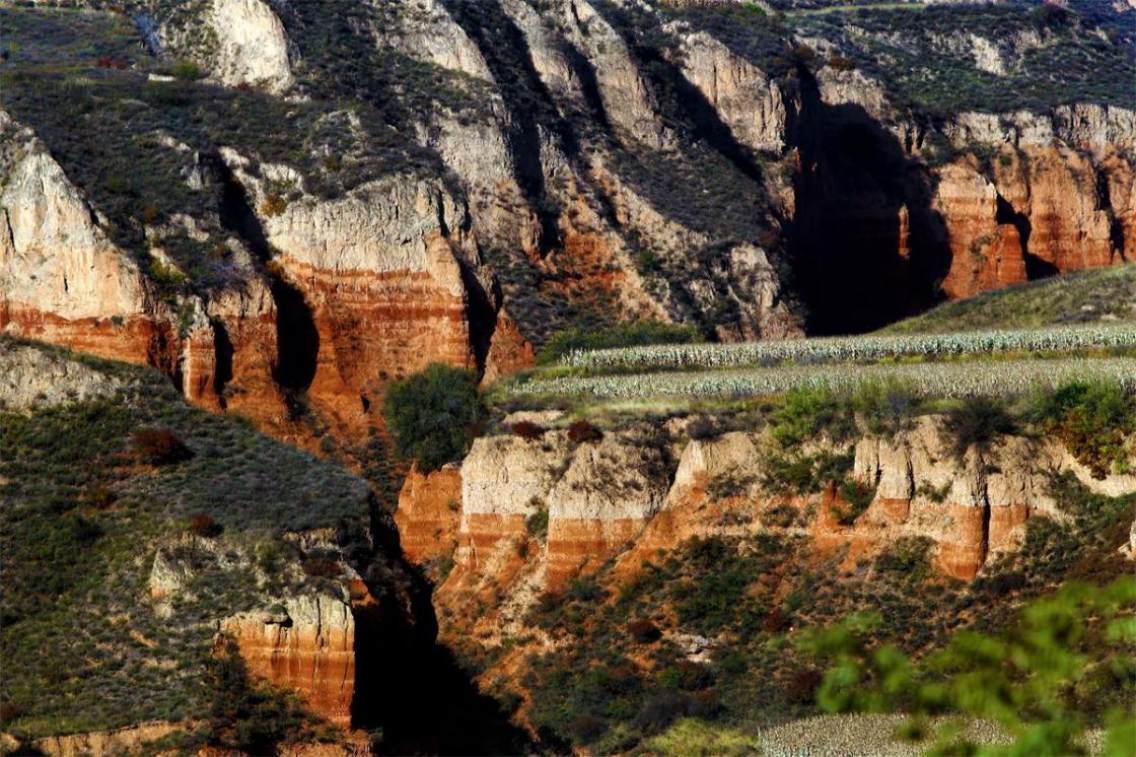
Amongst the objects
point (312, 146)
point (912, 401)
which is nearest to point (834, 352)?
point (912, 401)

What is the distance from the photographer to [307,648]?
7438 centimetres

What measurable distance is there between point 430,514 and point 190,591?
14.7m

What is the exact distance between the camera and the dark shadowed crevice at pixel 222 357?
9388 cm

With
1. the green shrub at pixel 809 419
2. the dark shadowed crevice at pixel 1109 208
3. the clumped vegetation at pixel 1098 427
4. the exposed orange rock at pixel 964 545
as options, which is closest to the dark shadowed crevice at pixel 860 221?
the dark shadowed crevice at pixel 1109 208

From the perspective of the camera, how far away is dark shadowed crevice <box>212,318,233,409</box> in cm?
9388

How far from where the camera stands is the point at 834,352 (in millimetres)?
95750

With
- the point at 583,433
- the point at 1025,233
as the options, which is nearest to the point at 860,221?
the point at 1025,233

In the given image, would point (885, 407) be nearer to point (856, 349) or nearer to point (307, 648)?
point (856, 349)

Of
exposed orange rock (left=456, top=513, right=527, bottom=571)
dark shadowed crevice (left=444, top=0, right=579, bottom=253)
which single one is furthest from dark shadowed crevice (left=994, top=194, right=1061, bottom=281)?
exposed orange rock (left=456, top=513, right=527, bottom=571)

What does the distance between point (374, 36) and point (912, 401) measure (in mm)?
33809

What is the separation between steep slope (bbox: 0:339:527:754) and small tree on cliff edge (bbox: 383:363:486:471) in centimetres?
541

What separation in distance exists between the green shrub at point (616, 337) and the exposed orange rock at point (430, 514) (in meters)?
8.58

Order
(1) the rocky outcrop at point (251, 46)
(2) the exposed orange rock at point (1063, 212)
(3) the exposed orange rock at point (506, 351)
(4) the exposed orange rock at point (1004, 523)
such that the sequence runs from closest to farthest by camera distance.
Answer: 1. (4) the exposed orange rock at point (1004, 523)
2. (3) the exposed orange rock at point (506, 351)
3. (1) the rocky outcrop at point (251, 46)
4. (2) the exposed orange rock at point (1063, 212)

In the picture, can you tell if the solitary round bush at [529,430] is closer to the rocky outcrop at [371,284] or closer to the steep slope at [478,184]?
the steep slope at [478,184]
